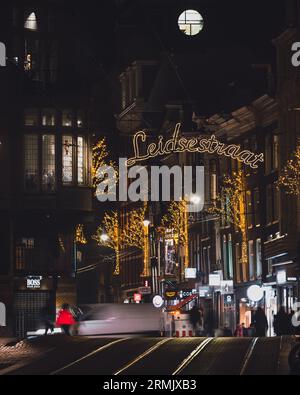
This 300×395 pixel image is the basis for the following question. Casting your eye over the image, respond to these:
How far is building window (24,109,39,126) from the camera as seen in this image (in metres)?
81.9

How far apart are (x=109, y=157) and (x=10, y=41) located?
39.8 meters

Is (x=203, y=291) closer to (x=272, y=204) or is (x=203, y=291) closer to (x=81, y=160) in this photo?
(x=272, y=204)

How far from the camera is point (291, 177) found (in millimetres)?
73438

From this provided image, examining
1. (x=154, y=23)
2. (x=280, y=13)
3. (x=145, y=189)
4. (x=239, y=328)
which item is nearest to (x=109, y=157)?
(x=145, y=189)

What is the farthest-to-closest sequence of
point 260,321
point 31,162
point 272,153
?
1. point 31,162
2. point 272,153
3. point 260,321

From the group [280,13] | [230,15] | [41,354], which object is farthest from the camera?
[230,15]

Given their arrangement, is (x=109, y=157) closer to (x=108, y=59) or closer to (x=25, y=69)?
(x=108, y=59)

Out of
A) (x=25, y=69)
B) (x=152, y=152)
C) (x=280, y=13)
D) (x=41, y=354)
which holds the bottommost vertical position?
(x=41, y=354)

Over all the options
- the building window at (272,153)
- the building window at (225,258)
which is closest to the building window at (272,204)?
the building window at (272,153)

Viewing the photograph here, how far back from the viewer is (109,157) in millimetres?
121750

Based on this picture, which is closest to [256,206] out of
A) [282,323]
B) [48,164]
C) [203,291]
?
[203,291]

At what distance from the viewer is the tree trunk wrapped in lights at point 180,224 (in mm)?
97438

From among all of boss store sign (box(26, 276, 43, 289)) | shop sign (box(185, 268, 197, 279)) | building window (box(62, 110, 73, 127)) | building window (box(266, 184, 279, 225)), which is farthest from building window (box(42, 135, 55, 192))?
shop sign (box(185, 268, 197, 279))

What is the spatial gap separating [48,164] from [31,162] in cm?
104
